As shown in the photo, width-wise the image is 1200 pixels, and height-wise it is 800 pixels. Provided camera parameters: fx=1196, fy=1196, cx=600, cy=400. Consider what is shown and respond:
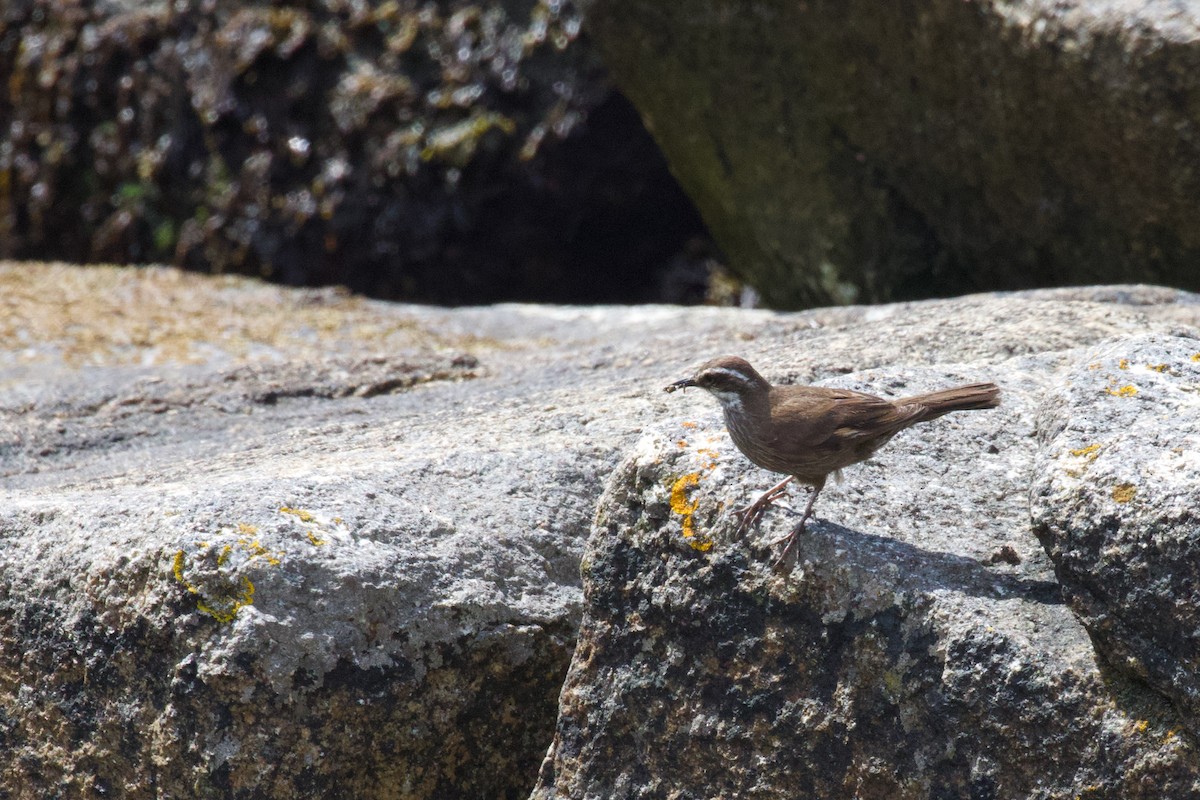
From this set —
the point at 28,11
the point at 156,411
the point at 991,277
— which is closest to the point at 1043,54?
the point at 991,277

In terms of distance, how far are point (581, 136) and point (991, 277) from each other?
3.88 meters

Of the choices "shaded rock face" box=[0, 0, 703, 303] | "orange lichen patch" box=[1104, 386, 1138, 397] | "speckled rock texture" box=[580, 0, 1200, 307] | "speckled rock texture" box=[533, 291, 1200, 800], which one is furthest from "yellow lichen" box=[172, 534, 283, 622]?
"shaded rock face" box=[0, 0, 703, 303]

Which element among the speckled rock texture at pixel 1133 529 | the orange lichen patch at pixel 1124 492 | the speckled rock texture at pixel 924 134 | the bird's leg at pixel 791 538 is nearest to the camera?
the speckled rock texture at pixel 1133 529

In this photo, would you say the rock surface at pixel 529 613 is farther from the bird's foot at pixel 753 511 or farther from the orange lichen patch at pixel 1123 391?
the orange lichen patch at pixel 1123 391

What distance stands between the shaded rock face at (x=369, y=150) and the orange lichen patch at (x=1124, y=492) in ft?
25.1

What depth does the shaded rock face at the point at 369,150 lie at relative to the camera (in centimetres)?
1001

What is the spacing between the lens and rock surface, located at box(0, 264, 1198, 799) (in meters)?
2.88

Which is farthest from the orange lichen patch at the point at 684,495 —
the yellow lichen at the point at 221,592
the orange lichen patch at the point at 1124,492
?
the yellow lichen at the point at 221,592

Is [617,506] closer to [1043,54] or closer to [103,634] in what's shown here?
[103,634]

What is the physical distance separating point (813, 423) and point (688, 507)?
0.41 metres

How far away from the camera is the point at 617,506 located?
336cm

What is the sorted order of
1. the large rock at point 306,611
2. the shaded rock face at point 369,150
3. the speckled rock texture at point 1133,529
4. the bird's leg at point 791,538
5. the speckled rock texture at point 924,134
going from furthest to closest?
the shaded rock face at point 369,150 < the speckled rock texture at point 924,134 < the large rock at point 306,611 < the bird's leg at point 791,538 < the speckled rock texture at point 1133,529

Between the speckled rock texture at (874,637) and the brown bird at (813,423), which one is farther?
the brown bird at (813,423)

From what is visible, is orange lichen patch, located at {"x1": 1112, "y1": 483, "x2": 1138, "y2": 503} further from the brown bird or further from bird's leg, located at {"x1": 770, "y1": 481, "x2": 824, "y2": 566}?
bird's leg, located at {"x1": 770, "y1": 481, "x2": 824, "y2": 566}
